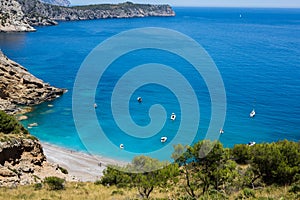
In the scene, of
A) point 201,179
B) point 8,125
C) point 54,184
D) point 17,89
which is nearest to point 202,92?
point 17,89

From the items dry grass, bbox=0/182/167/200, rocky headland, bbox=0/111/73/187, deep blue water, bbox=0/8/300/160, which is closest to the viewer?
dry grass, bbox=0/182/167/200

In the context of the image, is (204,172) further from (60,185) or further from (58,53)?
(58,53)

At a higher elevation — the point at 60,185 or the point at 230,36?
the point at 230,36

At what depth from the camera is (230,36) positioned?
493 feet

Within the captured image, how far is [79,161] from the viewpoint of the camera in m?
42.9

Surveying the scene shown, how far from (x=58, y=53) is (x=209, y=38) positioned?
6524cm

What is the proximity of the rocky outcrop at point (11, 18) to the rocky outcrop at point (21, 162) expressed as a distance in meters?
135

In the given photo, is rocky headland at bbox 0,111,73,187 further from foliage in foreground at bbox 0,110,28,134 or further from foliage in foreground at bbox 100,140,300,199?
foliage in foreground at bbox 100,140,300,199

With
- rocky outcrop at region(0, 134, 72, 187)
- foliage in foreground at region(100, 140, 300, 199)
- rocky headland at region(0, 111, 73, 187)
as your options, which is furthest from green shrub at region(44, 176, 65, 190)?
foliage in foreground at region(100, 140, 300, 199)

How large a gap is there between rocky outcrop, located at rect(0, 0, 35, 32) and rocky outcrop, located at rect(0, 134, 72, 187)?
135 metres

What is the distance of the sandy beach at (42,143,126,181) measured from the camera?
3912cm

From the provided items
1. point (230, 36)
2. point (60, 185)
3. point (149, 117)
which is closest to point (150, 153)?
point (149, 117)

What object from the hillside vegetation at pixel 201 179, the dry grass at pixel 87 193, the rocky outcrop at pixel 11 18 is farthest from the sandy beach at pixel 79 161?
the rocky outcrop at pixel 11 18

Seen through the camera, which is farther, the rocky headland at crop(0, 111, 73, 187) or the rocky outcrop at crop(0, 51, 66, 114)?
the rocky outcrop at crop(0, 51, 66, 114)
